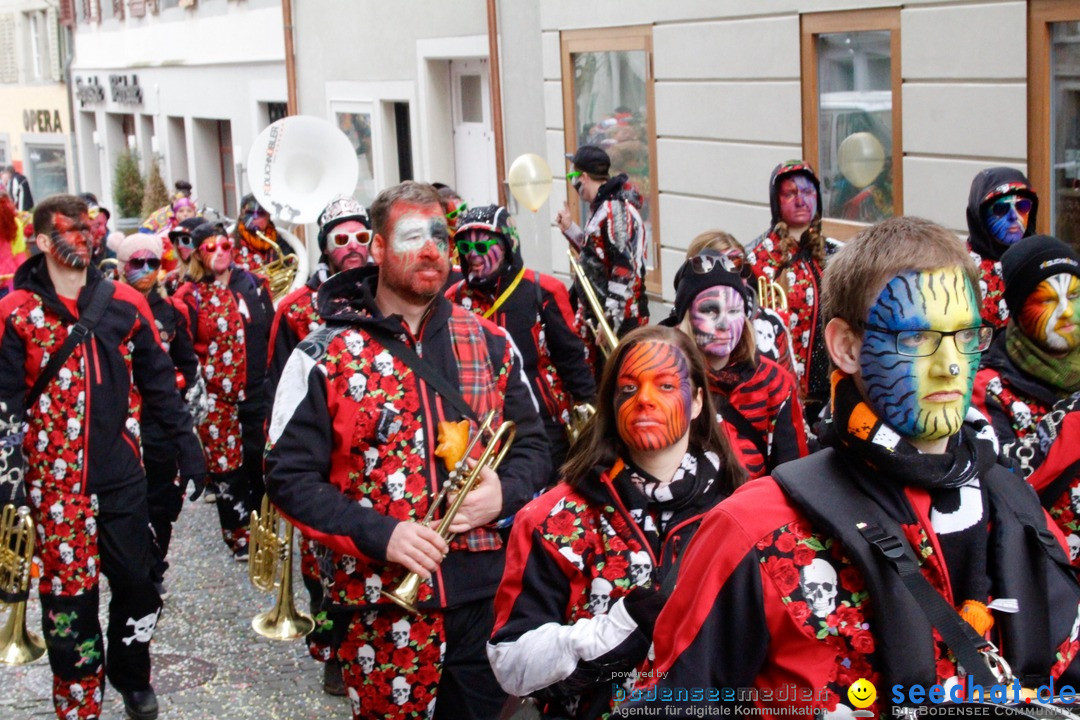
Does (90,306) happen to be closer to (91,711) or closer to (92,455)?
(92,455)

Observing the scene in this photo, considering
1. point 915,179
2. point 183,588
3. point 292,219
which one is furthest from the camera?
point 292,219

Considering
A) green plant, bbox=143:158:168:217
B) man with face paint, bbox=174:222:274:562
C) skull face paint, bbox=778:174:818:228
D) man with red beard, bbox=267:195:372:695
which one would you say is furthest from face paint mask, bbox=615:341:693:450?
green plant, bbox=143:158:168:217

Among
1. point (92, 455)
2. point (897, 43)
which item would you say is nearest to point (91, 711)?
point (92, 455)

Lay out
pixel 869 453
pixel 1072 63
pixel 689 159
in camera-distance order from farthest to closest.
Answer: pixel 689 159
pixel 1072 63
pixel 869 453

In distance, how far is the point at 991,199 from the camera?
6.46 metres

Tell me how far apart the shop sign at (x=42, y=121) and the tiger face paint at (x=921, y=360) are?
121 ft

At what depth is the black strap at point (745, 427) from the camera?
4824 mm

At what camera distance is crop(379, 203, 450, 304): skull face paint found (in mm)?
4500

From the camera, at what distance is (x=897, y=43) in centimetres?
905

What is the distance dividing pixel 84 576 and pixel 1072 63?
209 inches

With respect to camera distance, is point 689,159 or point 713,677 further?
point 689,159

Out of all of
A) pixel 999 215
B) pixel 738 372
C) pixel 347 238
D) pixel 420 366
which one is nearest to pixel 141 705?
pixel 347 238

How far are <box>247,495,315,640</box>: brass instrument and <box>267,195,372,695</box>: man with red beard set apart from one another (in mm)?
73

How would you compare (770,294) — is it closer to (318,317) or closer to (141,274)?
(318,317)
